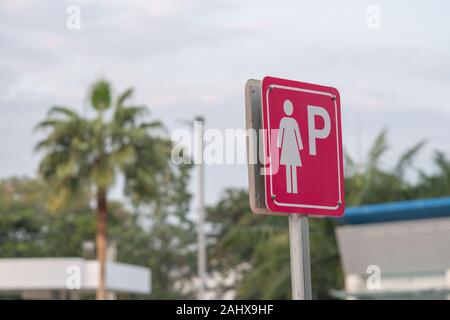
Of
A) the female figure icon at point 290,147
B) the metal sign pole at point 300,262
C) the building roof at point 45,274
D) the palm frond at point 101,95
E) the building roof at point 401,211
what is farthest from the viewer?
the building roof at point 45,274

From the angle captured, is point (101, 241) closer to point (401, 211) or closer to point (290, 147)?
point (401, 211)

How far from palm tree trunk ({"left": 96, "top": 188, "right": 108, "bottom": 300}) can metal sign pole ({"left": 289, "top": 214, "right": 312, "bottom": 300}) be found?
34.7 metres

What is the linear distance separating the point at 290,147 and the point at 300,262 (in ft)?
1.66

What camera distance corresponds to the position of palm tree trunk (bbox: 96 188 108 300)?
3891 cm

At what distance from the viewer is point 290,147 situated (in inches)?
182

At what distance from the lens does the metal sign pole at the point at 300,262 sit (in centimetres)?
446

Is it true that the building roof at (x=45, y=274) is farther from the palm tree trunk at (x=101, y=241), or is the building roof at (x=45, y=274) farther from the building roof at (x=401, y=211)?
the building roof at (x=401, y=211)

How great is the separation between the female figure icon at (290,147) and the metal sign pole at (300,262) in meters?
0.18

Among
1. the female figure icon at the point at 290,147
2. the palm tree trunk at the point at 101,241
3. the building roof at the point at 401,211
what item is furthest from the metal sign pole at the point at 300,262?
the palm tree trunk at the point at 101,241

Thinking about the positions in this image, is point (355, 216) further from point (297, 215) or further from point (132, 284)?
point (297, 215)

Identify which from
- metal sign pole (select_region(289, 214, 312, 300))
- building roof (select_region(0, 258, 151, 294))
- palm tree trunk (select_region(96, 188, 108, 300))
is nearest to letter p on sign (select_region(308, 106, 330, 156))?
metal sign pole (select_region(289, 214, 312, 300))

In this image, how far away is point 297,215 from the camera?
15.4 ft

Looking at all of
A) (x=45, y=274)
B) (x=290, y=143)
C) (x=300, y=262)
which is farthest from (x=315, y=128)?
(x=45, y=274)

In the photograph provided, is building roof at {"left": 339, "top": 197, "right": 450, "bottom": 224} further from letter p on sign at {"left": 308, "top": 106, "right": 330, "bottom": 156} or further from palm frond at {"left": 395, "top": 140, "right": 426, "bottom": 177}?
letter p on sign at {"left": 308, "top": 106, "right": 330, "bottom": 156}
